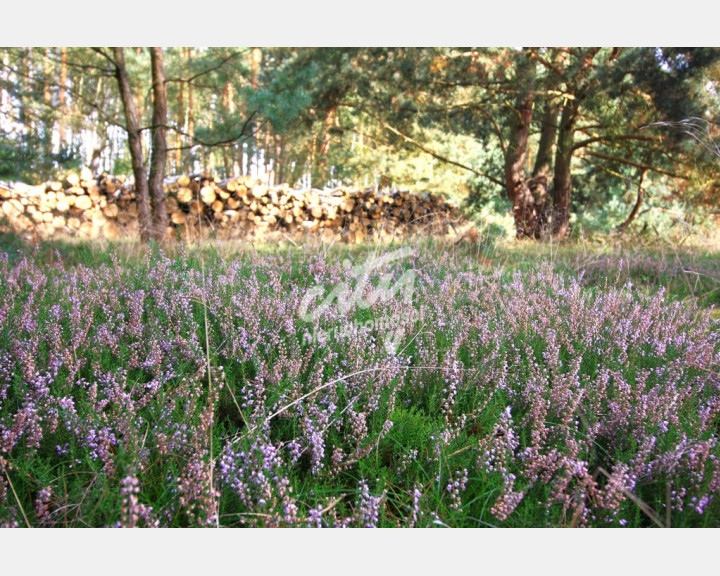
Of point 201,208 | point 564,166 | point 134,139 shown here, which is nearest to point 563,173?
point 564,166

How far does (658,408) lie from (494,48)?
881 centimetres

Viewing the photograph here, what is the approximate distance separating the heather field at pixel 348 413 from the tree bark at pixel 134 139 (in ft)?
15.3

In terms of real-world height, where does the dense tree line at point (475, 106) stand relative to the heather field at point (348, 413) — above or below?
above

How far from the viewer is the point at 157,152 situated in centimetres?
792

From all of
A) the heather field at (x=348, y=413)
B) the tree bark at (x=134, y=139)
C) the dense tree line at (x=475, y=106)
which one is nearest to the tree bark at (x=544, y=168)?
the dense tree line at (x=475, y=106)

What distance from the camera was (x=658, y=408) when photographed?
6.39 feet

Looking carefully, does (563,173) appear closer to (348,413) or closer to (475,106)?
(475,106)

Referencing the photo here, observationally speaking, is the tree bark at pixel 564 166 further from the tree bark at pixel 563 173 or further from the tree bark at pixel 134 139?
the tree bark at pixel 134 139

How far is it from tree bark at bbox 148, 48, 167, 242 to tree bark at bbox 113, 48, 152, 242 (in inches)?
10.5

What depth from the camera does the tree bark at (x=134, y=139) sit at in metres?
7.26

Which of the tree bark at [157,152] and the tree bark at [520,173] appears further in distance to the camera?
the tree bark at [520,173]

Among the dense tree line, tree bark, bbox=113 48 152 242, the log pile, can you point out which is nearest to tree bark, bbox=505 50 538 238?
the dense tree line

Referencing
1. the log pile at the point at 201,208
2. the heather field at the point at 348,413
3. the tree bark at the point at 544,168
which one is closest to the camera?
the heather field at the point at 348,413

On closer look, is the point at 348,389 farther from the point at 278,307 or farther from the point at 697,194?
the point at 697,194
